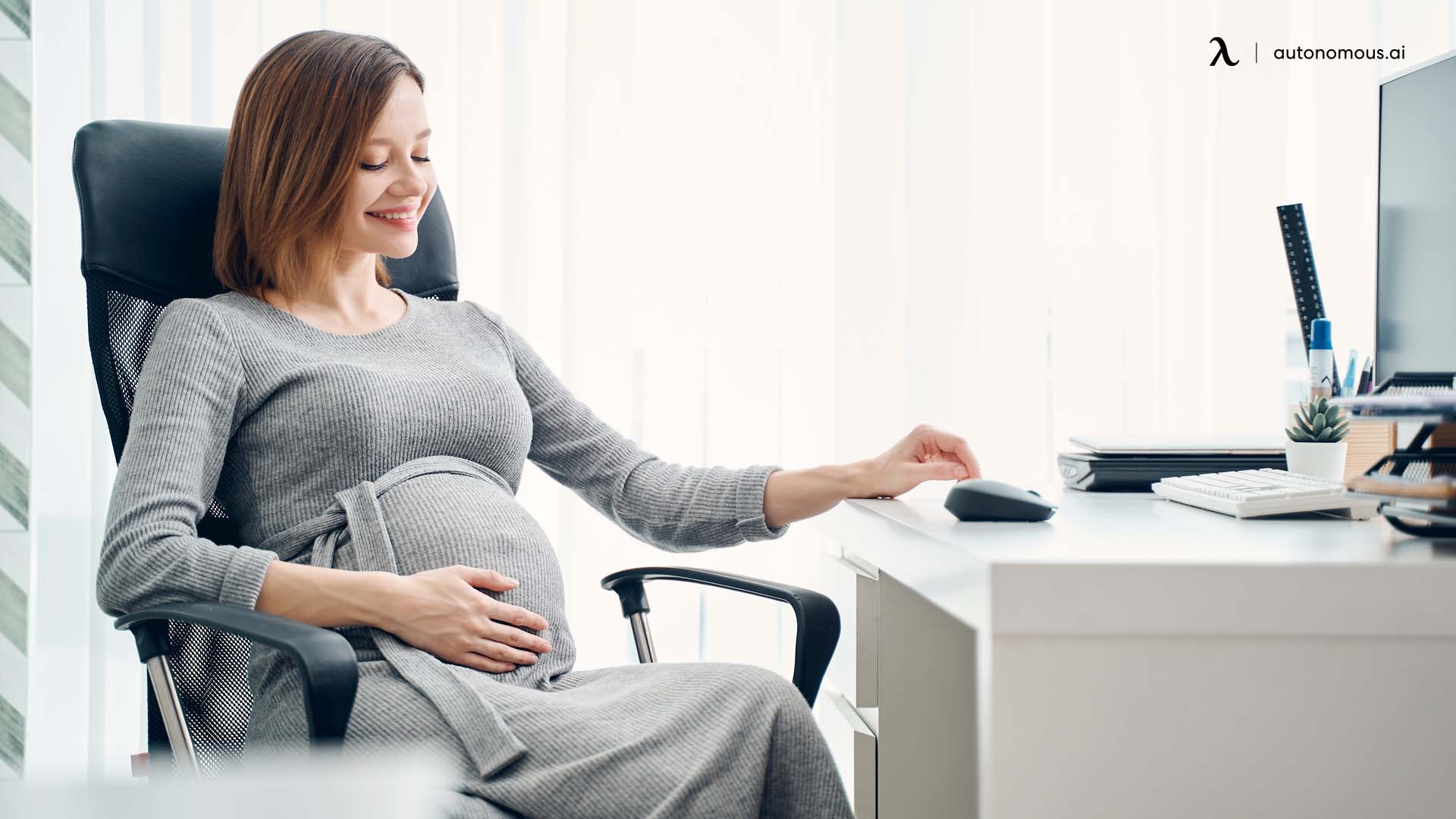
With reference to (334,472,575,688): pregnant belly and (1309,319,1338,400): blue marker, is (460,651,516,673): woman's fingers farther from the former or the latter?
(1309,319,1338,400): blue marker

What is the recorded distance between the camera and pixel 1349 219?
2018 mm

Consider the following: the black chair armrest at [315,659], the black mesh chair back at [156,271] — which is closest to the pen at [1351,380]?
the black chair armrest at [315,659]

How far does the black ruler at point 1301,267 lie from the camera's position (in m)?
1.28

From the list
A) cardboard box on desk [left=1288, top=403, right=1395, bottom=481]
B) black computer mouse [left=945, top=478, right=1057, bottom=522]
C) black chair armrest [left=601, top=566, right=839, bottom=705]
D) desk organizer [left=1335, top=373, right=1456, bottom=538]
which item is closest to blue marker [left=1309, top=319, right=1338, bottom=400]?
cardboard box on desk [left=1288, top=403, right=1395, bottom=481]

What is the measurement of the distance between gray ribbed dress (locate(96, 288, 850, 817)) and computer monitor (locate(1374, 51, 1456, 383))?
28.4 inches

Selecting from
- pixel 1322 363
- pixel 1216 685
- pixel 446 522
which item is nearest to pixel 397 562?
pixel 446 522

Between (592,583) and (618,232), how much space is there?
0.65 meters

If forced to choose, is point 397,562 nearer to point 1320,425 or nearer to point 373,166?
point 373,166

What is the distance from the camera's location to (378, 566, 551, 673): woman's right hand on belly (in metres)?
1.00

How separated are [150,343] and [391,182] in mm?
338

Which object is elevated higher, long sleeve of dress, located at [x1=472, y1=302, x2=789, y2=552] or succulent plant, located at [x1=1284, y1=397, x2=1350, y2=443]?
succulent plant, located at [x1=1284, y1=397, x2=1350, y2=443]

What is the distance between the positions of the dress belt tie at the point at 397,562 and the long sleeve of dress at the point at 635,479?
13 centimetres

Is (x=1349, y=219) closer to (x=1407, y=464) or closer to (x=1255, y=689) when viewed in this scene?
(x=1407, y=464)

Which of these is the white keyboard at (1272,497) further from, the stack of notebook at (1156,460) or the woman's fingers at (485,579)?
the woman's fingers at (485,579)
